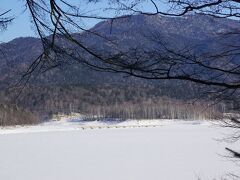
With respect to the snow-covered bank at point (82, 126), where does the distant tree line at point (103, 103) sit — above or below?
above

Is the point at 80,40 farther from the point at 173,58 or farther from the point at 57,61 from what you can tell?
the point at 173,58

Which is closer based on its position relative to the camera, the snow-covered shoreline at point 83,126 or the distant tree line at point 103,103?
the snow-covered shoreline at point 83,126

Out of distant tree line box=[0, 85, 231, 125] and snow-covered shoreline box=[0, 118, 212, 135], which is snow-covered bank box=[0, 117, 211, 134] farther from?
distant tree line box=[0, 85, 231, 125]

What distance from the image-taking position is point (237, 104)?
3461mm

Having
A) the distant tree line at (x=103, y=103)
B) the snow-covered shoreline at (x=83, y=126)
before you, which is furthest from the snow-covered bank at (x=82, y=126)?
the distant tree line at (x=103, y=103)

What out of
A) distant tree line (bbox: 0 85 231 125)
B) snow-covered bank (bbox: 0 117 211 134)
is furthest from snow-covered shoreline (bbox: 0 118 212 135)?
distant tree line (bbox: 0 85 231 125)

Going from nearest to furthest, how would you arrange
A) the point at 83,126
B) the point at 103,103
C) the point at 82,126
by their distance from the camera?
1. the point at 82,126
2. the point at 83,126
3. the point at 103,103

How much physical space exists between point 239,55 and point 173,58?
21.0 inches

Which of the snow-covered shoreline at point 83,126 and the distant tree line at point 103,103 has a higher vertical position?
the distant tree line at point 103,103

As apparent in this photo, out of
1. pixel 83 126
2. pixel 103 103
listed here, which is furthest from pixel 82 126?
pixel 103 103

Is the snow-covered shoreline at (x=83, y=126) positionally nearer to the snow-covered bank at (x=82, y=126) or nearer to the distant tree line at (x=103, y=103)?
the snow-covered bank at (x=82, y=126)

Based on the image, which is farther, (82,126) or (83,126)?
(83,126)

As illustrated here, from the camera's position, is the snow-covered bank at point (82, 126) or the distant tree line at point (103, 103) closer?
the snow-covered bank at point (82, 126)

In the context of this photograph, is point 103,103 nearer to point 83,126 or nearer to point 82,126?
point 83,126
